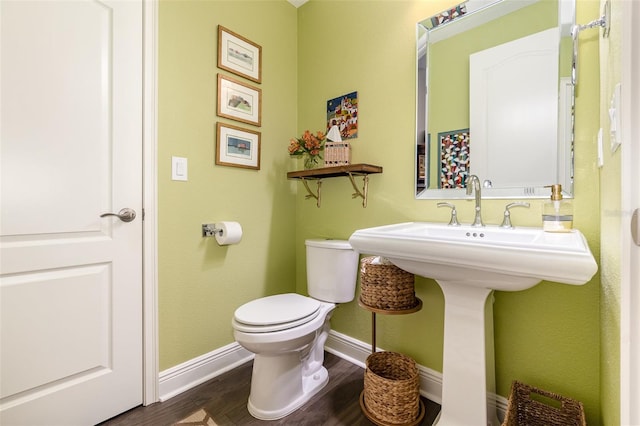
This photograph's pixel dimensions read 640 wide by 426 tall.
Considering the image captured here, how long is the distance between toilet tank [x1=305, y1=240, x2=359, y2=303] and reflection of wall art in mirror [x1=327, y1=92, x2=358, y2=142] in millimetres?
682

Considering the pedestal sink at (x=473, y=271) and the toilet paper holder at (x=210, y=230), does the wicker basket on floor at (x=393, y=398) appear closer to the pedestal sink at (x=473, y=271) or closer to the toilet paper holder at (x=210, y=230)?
the pedestal sink at (x=473, y=271)

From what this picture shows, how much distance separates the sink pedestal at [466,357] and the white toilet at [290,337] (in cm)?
60

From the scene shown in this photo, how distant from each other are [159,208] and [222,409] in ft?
3.33

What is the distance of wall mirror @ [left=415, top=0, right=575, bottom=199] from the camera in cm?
117

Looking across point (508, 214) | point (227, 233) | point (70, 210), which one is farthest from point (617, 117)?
point (70, 210)

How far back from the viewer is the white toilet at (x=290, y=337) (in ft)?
4.13

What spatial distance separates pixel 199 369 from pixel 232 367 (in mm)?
208

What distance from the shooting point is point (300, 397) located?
1.42 m

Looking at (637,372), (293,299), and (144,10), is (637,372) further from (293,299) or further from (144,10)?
(144,10)

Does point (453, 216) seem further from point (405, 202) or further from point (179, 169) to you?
point (179, 169)

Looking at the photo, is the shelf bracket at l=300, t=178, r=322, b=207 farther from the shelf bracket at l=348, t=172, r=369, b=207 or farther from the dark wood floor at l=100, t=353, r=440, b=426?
the dark wood floor at l=100, t=353, r=440, b=426

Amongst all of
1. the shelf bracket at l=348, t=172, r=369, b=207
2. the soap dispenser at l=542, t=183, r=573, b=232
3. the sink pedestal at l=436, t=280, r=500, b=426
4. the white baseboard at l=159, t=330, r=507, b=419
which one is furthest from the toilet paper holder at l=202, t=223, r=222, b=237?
the soap dispenser at l=542, t=183, r=573, b=232

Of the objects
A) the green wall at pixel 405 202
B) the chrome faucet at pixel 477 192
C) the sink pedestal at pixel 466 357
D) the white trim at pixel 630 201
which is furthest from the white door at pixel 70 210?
the white trim at pixel 630 201

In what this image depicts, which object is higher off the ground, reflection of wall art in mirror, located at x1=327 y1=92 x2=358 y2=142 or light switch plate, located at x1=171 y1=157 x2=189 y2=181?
reflection of wall art in mirror, located at x1=327 y1=92 x2=358 y2=142
